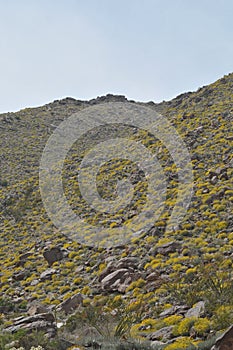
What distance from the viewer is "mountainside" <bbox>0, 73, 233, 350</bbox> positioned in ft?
40.0

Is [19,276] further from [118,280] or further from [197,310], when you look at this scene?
[197,310]

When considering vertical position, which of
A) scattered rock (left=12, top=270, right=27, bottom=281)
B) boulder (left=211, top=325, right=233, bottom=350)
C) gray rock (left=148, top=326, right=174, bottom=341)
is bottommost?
gray rock (left=148, top=326, right=174, bottom=341)

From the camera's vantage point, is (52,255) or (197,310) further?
(52,255)

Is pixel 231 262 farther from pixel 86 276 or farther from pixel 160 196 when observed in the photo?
pixel 160 196

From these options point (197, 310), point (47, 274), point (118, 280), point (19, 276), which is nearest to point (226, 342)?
point (197, 310)

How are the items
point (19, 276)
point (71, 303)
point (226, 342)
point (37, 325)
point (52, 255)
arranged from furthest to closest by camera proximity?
point (52, 255) → point (19, 276) → point (71, 303) → point (37, 325) → point (226, 342)

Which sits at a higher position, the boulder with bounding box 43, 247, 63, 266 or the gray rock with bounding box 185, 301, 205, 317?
the boulder with bounding box 43, 247, 63, 266

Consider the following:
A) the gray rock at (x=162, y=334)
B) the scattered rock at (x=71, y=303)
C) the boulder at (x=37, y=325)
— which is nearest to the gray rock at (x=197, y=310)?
the gray rock at (x=162, y=334)

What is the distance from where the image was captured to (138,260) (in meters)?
17.7

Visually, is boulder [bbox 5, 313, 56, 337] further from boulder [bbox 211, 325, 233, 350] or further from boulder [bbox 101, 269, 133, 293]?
boulder [bbox 211, 325, 233, 350]

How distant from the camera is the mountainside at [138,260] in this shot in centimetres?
1218

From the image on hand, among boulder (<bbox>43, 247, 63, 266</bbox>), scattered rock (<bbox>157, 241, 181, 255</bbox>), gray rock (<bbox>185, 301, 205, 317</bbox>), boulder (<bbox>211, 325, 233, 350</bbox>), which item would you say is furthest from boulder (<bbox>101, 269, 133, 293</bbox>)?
boulder (<bbox>211, 325, 233, 350</bbox>)

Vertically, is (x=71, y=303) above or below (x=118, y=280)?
below

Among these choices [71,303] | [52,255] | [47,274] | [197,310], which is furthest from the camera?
[52,255]
